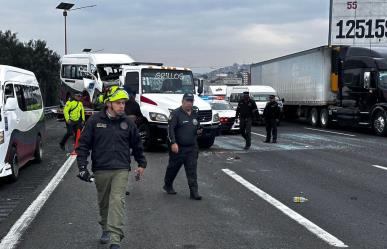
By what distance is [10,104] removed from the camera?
953cm

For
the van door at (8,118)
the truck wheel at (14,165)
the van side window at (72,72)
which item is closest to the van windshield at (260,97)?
the van side window at (72,72)

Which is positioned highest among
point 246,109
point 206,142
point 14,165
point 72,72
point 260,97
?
point 72,72

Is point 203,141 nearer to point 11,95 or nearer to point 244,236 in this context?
point 11,95

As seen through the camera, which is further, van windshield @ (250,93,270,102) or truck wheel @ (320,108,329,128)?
van windshield @ (250,93,270,102)

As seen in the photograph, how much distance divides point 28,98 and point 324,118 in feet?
56.7

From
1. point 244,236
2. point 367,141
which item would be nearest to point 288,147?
point 367,141

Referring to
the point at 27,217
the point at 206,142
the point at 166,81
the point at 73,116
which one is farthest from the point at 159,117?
the point at 27,217

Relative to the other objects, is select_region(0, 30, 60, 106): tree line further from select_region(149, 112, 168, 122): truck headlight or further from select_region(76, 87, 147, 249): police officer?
select_region(76, 87, 147, 249): police officer

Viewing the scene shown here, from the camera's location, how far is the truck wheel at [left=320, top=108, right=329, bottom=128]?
25.1 meters

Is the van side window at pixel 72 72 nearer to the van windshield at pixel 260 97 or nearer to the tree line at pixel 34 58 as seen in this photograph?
the van windshield at pixel 260 97

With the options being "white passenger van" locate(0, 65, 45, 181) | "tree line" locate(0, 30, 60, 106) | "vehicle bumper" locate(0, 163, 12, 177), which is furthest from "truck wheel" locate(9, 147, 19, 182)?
"tree line" locate(0, 30, 60, 106)

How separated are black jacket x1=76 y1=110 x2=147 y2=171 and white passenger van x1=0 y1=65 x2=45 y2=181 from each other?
3.95m

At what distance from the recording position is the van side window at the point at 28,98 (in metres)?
10.6

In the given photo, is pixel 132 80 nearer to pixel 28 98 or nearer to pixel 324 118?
pixel 28 98
